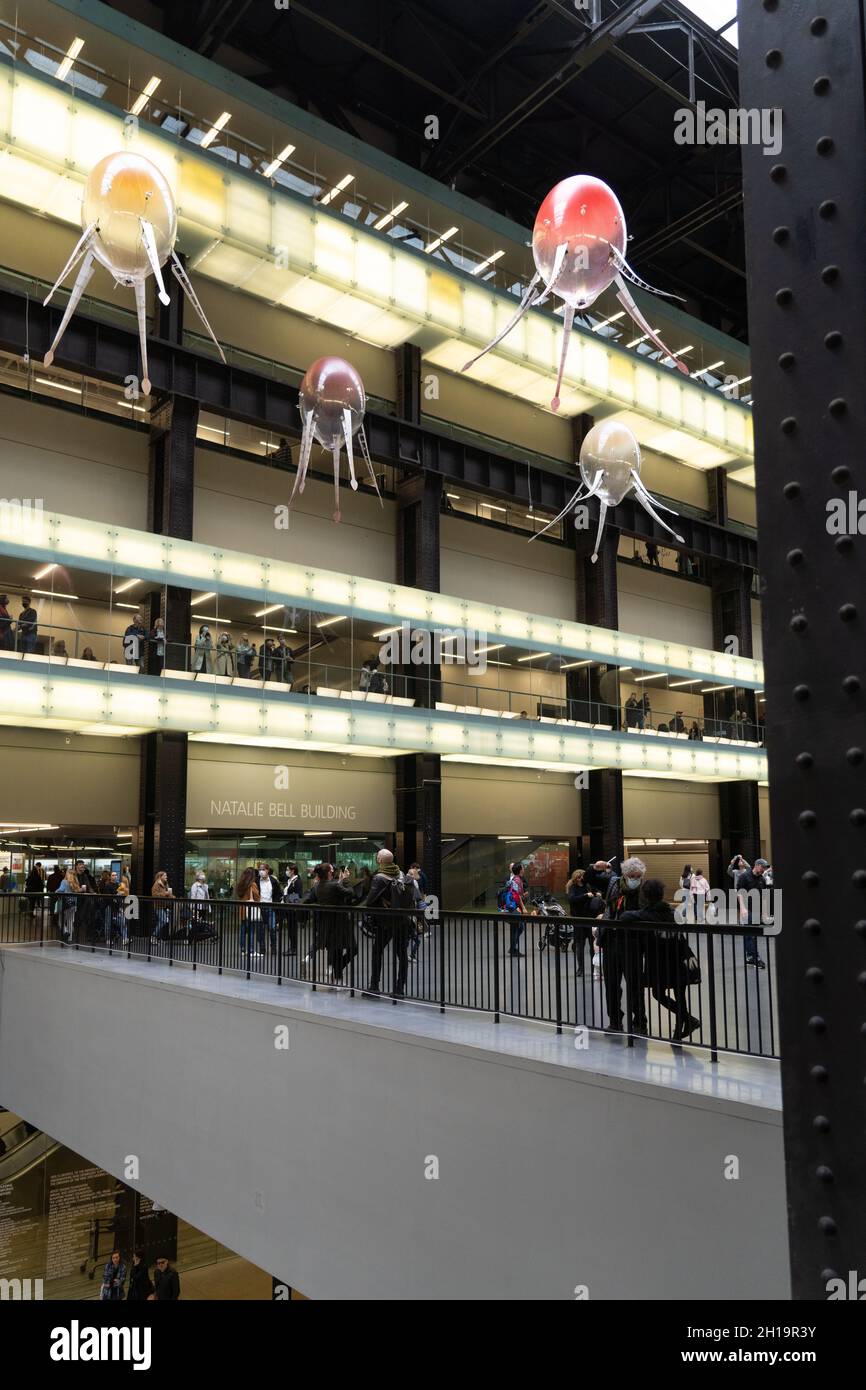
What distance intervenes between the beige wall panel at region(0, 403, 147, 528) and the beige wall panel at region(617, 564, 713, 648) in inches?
814

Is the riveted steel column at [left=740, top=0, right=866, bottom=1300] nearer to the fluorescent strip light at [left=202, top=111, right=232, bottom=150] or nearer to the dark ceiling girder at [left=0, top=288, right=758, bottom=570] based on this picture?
the dark ceiling girder at [left=0, top=288, right=758, bottom=570]

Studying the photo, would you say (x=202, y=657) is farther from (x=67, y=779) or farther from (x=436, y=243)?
(x=436, y=243)

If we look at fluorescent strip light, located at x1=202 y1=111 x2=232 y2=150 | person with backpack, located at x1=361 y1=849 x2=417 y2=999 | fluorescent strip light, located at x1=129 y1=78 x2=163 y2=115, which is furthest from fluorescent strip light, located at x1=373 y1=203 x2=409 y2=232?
person with backpack, located at x1=361 y1=849 x2=417 y2=999

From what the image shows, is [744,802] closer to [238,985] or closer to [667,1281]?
[238,985]

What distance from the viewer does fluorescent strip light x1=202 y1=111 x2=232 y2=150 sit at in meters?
28.8

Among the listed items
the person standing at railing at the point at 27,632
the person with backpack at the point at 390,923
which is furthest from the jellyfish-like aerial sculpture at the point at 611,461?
the person standing at railing at the point at 27,632

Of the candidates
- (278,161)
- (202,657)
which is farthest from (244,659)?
(278,161)

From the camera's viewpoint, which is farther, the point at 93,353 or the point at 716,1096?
the point at 93,353

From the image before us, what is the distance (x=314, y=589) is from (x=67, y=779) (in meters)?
8.66

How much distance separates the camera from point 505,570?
1486 inches

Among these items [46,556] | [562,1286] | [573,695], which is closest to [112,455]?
[46,556]

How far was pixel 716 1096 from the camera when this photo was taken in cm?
710

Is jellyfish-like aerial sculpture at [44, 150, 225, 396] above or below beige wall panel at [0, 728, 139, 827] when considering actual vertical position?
above
